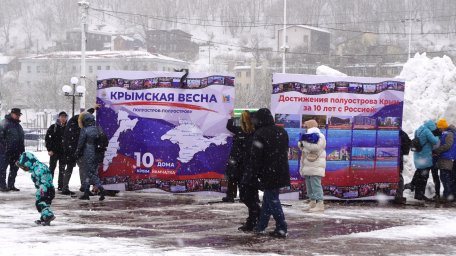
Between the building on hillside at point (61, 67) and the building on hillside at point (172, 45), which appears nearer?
the building on hillside at point (61, 67)

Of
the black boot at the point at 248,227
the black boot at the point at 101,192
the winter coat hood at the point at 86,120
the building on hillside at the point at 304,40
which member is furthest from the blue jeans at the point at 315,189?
the building on hillside at the point at 304,40

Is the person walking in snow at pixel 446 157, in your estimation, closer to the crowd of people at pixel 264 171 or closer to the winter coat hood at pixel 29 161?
the crowd of people at pixel 264 171

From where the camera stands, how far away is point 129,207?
11656mm

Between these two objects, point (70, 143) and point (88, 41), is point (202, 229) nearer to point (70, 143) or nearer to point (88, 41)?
point (70, 143)

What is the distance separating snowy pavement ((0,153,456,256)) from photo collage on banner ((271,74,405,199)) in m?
0.51

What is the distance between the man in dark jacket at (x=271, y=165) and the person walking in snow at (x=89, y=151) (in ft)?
14.9

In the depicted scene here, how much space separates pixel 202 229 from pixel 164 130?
400 centimetres

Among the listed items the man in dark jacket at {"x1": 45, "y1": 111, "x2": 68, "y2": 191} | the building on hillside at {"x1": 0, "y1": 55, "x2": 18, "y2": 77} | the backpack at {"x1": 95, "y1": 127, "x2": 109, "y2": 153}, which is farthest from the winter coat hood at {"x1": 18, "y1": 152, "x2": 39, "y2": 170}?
the building on hillside at {"x1": 0, "y1": 55, "x2": 18, "y2": 77}

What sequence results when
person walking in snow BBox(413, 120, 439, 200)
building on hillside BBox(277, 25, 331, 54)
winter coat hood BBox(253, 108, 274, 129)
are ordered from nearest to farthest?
winter coat hood BBox(253, 108, 274, 129), person walking in snow BBox(413, 120, 439, 200), building on hillside BBox(277, 25, 331, 54)

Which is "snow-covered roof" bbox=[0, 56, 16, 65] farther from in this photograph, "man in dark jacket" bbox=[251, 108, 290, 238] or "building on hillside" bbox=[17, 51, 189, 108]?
"man in dark jacket" bbox=[251, 108, 290, 238]

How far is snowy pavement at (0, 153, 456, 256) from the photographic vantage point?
7.95 m

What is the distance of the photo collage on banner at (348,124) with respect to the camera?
12594 millimetres

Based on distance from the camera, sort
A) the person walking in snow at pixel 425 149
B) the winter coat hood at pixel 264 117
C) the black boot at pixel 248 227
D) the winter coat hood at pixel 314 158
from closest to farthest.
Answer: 1. the winter coat hood at pixel 264 117
2. the black boot at pixel 248 227
3. the winter coat hood at pixel 314 158
4. the person walking in snow at pixel 425 149

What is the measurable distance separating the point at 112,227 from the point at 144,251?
194cm
